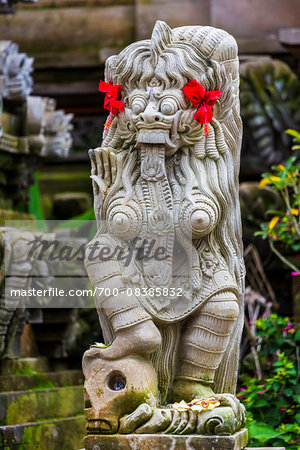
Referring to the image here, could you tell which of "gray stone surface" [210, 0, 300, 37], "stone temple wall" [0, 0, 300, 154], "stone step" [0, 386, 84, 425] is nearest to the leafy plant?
"stone step" [0, 386, 84, 425]

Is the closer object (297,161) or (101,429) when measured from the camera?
(101,429)

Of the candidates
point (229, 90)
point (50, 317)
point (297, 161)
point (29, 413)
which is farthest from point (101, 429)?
point (297, 161)

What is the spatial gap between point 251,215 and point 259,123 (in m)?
1.74

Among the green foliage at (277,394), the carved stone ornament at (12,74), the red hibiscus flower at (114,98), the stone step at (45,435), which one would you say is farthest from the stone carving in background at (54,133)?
the red hibiscus flower at (114,98)

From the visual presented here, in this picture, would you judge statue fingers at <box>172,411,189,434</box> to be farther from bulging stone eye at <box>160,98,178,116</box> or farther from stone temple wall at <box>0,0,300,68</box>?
stone temple wall at <box>0,0,300,68</box>

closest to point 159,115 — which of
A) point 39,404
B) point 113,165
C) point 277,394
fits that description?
point 113,165

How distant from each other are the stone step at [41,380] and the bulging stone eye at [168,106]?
134 inches

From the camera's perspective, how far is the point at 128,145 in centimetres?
632

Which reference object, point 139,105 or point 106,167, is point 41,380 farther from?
point 139,105

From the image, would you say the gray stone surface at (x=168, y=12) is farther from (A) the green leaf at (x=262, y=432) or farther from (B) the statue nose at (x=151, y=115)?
(B) the statue nose at (x=151, y=115)

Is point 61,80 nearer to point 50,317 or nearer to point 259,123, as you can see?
point 259,123

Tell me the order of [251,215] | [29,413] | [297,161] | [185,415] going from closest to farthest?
[185,415] < [29,413] < [251,215] < [297,161]

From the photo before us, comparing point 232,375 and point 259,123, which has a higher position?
point 259,123

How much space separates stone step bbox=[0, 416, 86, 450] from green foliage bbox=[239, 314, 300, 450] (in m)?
1.45
